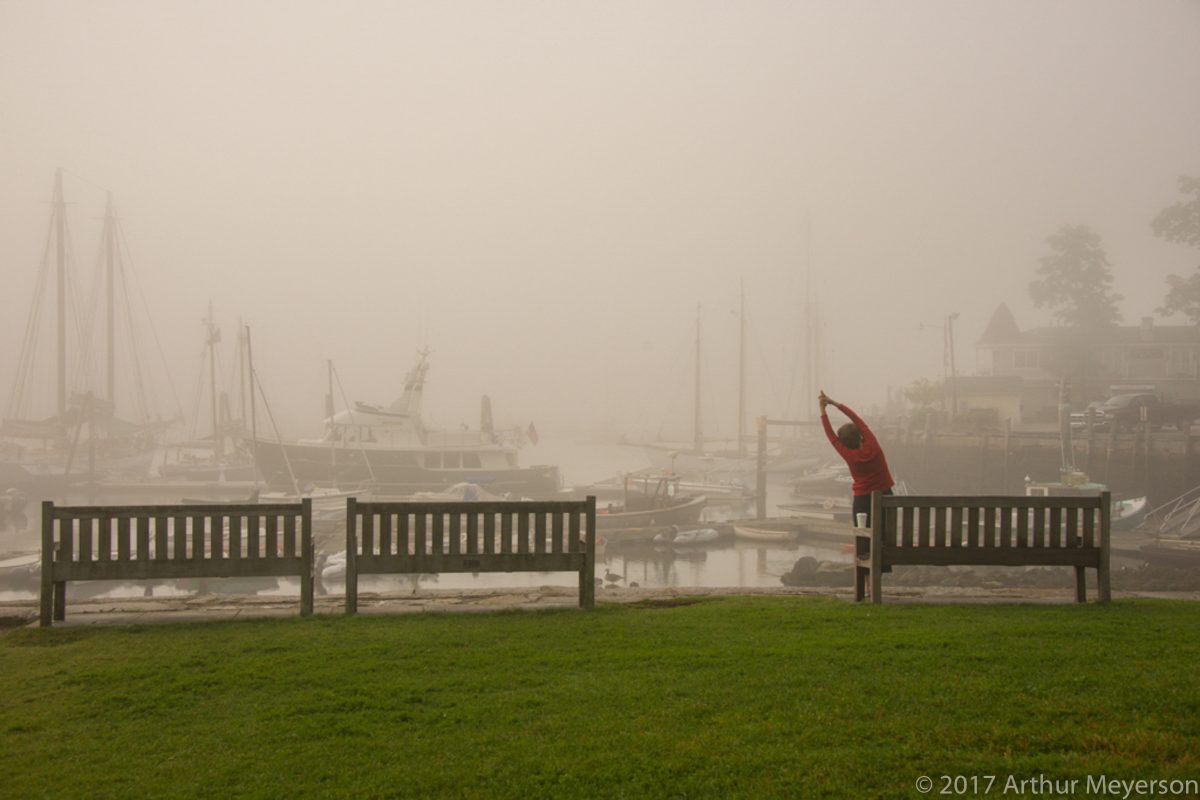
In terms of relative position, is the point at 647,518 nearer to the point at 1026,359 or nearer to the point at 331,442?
the point at 331,442

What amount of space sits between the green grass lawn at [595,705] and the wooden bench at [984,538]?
2.89 ft

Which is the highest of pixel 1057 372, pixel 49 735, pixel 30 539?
pixel 1057 372

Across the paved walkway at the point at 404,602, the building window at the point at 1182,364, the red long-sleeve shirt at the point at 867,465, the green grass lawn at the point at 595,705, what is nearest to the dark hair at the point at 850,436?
the red long-sleeve shirt at the point at 867,465

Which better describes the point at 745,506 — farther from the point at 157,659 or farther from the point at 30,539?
the point at 157,659

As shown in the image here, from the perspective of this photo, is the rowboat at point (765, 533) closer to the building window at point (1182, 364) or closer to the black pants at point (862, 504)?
the black pants at point (862, 504)

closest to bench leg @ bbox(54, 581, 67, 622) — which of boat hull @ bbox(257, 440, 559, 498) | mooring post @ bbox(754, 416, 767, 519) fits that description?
mooring post @ bbox(754, 416, 767, 519)

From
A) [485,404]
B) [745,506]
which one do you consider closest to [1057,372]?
[745,506]

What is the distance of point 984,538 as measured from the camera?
326 inches

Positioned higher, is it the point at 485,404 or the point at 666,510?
the point at 485,404

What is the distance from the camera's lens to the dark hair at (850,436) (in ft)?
31.2

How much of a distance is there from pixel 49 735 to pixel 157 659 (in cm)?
141

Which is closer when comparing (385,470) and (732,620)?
(732,620)

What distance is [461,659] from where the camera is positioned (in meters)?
6.18

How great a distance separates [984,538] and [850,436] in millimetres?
1713
